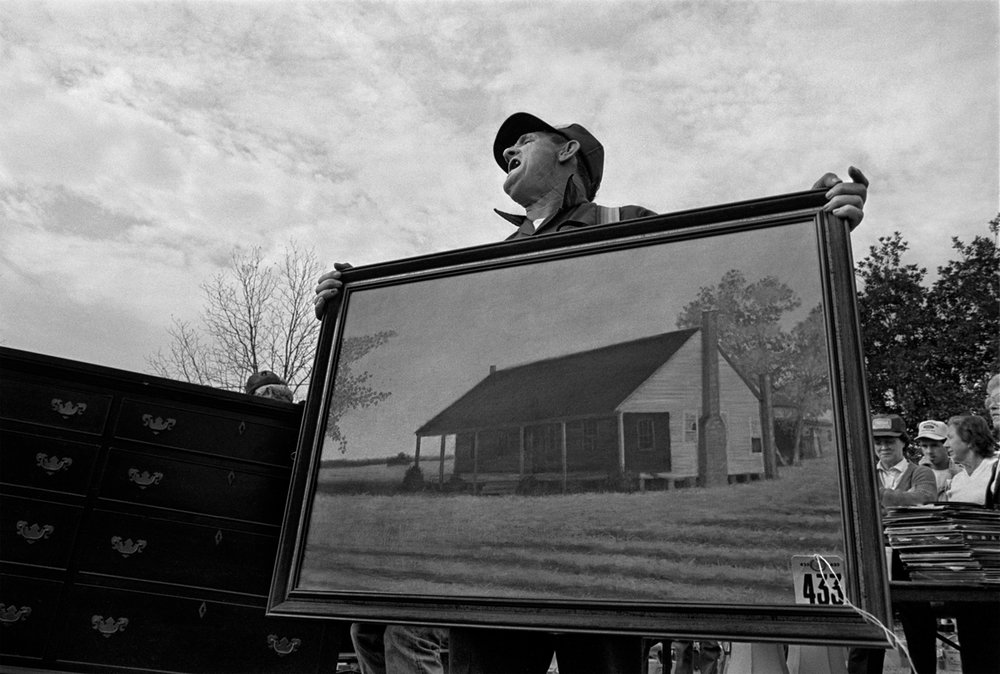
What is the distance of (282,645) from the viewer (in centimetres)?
326

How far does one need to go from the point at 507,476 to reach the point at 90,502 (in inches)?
80.0

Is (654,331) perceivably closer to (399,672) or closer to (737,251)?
(737,251)

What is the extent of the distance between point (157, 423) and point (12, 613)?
2.80ft

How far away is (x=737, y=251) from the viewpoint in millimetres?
1857

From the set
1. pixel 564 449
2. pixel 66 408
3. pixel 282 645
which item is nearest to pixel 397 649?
pixel 564 449

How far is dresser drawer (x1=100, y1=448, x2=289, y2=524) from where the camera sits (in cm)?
311

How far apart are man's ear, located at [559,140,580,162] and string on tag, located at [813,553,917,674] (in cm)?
171

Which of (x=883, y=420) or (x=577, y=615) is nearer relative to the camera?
(x=577, y=615)

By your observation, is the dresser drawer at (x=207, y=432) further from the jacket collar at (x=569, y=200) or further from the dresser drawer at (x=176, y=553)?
the jacket collar at (x=569, y=200)

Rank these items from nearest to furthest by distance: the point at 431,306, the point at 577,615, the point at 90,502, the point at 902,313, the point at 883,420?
1. the point at 577,615
2. the point at 431,306
3. the point at 90,502
4. the point at 883,420
5. the point at 902,313

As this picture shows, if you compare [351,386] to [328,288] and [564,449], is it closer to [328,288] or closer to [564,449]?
[328,288]

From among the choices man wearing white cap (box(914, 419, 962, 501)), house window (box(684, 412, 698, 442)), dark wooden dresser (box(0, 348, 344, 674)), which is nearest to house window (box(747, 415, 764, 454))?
house window (box(684, 412, 698, 442))

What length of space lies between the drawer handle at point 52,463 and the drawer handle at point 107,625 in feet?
1.98

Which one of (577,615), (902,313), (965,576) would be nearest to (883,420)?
(965,576)
